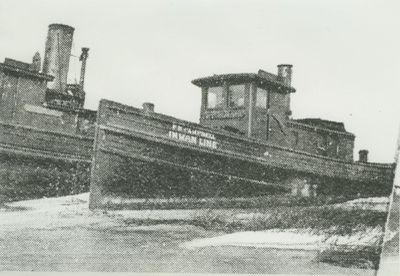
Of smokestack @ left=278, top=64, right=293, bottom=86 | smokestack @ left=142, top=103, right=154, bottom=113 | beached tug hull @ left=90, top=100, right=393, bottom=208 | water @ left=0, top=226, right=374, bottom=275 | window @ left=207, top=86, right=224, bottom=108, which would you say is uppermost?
smokestack @ left=278, top=64, right=293, bottom=86

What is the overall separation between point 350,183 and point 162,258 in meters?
2.24

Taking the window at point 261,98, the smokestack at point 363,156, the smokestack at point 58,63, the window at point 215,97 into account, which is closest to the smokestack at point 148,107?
the window at point 215,97

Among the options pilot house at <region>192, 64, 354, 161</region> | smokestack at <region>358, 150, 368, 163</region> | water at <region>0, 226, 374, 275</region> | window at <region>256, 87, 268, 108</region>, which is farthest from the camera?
window at <region>256, 87, 268, 108</region>

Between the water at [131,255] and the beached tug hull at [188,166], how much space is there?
606 mm

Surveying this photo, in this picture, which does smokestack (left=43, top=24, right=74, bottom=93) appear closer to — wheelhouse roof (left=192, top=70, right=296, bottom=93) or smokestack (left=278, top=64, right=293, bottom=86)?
wheelhouse roof (left=192, top=70, right=296, bottom=93)

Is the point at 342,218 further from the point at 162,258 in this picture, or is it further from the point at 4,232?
the point at 4,232

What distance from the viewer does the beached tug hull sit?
4188 millimetres

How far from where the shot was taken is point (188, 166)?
4.38 meters

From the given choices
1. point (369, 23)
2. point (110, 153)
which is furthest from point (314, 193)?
point (110, 153)

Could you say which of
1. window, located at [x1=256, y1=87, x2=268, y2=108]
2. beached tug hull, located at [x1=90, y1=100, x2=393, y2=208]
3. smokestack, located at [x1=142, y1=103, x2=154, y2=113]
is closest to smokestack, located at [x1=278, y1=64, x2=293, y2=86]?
window, located at [x1=256, y1=87, x2=268, y2=108]

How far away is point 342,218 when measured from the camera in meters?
3.93

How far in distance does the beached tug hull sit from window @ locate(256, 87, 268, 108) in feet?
2.87

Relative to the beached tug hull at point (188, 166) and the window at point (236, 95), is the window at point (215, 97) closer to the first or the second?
the window at point (236, 95)

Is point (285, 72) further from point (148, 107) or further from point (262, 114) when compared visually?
point (148, 107)
